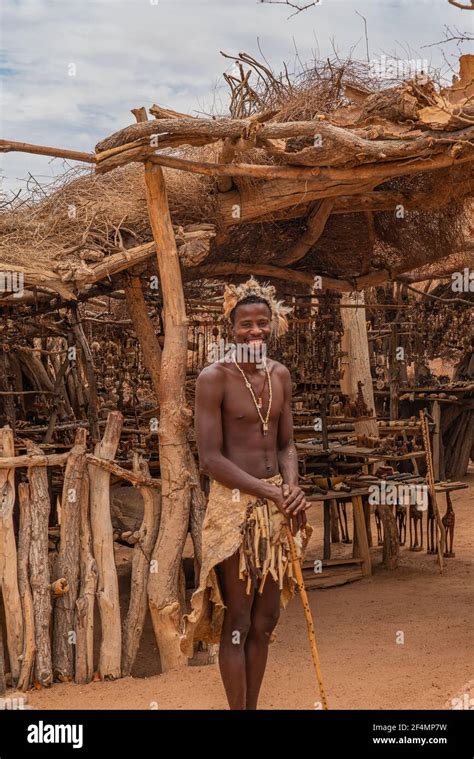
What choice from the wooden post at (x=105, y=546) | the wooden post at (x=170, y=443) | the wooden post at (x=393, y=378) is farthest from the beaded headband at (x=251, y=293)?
the wooden post at (x=393, y=378)

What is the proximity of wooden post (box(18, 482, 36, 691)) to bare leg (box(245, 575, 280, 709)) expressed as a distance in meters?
1.91

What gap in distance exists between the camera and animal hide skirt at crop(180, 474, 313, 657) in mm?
4230

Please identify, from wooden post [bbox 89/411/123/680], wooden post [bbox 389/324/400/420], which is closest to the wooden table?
wooden post [bbox 89/411/123/680]

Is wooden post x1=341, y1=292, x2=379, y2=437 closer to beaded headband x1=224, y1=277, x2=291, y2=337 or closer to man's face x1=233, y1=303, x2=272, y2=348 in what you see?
beaded headband x1=224, y1=277, x2=291, y2=337

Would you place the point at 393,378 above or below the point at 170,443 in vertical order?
above

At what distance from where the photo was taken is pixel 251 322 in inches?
170

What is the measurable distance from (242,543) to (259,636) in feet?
1.53

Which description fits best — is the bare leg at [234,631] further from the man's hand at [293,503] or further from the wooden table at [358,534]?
the wooden table at [358,534]

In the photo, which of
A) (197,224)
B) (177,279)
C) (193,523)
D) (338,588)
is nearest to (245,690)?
(193,523)

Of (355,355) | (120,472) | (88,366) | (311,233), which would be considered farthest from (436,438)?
(120,472)

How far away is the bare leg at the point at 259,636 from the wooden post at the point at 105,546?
6.00 ft

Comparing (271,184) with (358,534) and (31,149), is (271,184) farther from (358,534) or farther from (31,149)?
(358,534)

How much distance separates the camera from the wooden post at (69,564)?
5816 millimetres
